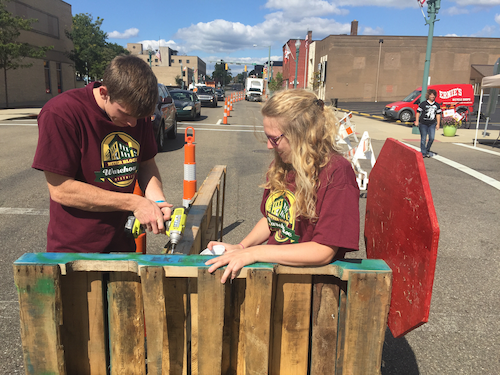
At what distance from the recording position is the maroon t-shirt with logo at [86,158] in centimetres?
197

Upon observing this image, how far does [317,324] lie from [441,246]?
403cm

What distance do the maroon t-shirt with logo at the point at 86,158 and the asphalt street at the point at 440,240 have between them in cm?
79

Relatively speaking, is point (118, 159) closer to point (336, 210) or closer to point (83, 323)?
point (83, 323)

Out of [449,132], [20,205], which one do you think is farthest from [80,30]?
[20,205]

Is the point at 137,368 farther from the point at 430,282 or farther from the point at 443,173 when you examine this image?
the point at 443,173

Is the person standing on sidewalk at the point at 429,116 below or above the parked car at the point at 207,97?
below

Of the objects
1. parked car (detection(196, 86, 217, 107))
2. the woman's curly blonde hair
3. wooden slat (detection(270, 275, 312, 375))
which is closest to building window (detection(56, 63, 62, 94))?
parked car (detection(196, 86, 217, 107))

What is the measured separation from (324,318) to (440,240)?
4236mm

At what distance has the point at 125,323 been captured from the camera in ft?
5.77

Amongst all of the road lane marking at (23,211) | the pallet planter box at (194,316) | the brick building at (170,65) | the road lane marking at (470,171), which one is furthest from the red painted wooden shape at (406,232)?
the brick building at (170,65)

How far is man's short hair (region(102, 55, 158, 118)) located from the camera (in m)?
1.92

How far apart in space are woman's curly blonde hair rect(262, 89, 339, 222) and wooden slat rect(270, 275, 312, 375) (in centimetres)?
31

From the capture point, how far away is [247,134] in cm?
1658

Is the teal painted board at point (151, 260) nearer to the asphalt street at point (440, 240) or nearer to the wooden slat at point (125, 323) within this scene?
the wooden slat at point (125, 323)
